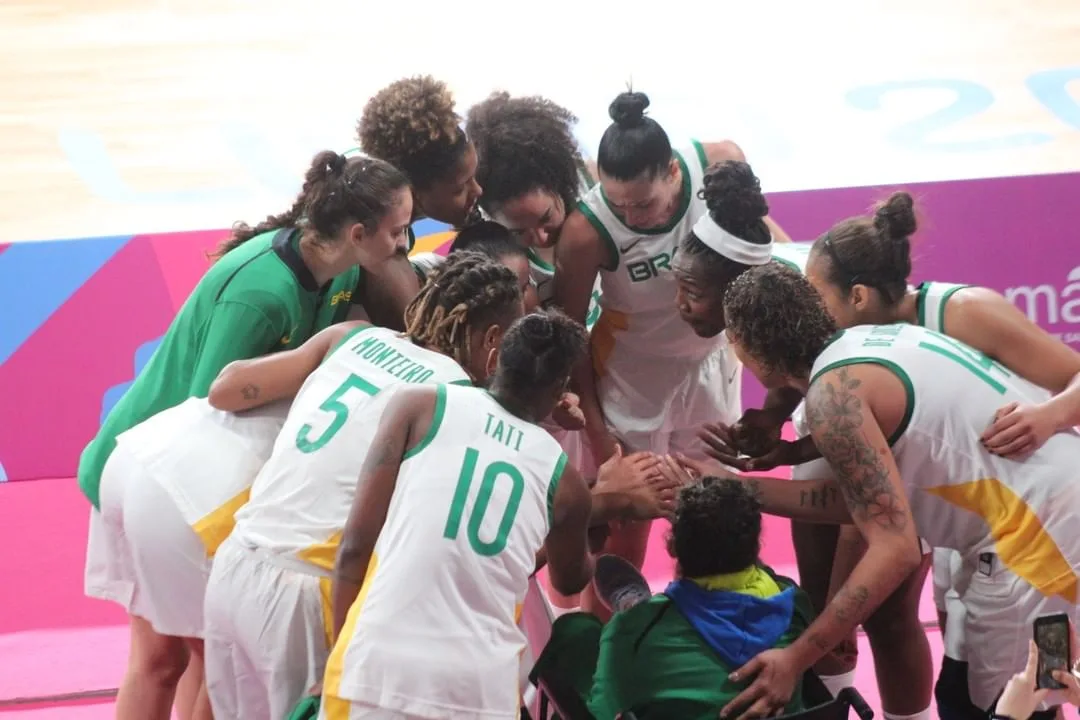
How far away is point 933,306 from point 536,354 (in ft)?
3.42

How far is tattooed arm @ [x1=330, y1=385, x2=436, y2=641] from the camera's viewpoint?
2506 mm

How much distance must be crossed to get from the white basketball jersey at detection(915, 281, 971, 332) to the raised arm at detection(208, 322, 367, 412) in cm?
127

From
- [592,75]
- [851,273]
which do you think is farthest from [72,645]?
[592,75]

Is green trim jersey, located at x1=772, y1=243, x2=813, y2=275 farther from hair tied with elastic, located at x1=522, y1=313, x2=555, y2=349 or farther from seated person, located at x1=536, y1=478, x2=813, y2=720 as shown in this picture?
hair tied with elastic, located at x1=522, y1=313, x2=555, y2=349

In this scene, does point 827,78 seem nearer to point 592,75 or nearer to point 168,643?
point 592,75

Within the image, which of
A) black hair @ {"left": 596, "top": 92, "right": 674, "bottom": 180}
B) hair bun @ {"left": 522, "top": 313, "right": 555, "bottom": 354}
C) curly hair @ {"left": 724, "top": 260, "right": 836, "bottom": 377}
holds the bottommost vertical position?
curly hair @ {"left": 724, "top": 260, "right": 836, "bottom": 377}

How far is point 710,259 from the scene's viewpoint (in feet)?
10.8

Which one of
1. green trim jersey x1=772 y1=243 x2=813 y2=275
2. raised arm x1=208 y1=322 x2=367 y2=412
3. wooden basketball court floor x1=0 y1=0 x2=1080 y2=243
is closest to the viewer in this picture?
raised arm x1=208 y1=322 x2=367 y2=412

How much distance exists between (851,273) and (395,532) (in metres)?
1.23

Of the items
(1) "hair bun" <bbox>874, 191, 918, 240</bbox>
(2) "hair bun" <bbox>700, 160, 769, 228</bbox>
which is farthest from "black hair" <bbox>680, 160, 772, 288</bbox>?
(1) "hair bun" <bbox>874, 191, 918, 240</bbox>

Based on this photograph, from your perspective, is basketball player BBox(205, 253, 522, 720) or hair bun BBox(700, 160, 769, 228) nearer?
basketball player BBox(205, 253, 522, 720)

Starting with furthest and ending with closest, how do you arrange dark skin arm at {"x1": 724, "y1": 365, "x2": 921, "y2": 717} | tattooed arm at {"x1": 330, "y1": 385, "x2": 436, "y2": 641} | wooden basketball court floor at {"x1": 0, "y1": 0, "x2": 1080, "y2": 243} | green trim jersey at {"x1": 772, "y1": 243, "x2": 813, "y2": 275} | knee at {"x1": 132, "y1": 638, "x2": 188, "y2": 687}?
wooden basketball court floor at {"x1": 0, "y1": 0, "x2": 1080, "y2": 243}
green trim jersey at {"x1": 772, "y1": 243, "x2": 813, "y2": 275}
knee at {"x1": 132, "y1": 638, "x2": 188, "y2": 687}
dark skin arm at {"x1": 724, "y1": 365, "x2": 921, "y2": 717}
tattooed arm at {"x1": 330, "y1": 385, "x2": 436, "y2": 641}

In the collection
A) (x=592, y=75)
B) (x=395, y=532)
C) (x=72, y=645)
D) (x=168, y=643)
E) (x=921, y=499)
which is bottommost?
(x=72, y=645)

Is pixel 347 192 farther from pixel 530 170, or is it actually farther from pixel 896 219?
pixel 896 219
